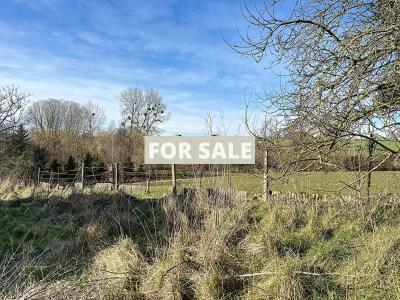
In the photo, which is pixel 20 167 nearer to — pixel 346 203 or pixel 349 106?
pixel 346 203

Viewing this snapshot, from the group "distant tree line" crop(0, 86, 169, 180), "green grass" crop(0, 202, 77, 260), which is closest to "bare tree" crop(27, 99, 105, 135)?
"distant tree line" crop(0, 86, 169, 180)

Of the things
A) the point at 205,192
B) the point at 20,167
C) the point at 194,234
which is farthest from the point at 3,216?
the point at 20,167

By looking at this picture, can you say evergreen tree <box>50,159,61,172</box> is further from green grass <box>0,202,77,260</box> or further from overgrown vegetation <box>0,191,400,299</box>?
overgrown vegetation <box>0,191,400,299</box>

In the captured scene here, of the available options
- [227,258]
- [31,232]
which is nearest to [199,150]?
[31,232]

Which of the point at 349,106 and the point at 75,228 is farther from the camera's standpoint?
the point at 75,228

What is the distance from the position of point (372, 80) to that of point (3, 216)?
33.7 ft

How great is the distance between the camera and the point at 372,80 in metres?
4.05

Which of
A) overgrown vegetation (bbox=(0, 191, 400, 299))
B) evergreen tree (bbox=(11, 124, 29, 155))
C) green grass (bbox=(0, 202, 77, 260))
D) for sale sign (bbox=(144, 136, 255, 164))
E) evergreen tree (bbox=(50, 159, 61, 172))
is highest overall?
evergreen tree (bbox=(11, 124, 29, 155))

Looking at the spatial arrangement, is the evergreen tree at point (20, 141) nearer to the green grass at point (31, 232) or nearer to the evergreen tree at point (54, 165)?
the evergreen tree at point (54, 165)

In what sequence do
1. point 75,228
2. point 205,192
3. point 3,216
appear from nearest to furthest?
point 205,192 → point 75,228 → point 3,216

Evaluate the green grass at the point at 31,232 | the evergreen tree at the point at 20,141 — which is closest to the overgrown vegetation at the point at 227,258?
the green grass at the point at 31,232

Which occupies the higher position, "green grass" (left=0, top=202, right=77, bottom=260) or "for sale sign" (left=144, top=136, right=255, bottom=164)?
"for sale sign" (left=144, top=136, right=255, bottom=164)

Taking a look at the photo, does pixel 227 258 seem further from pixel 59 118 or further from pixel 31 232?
pixel 59 118

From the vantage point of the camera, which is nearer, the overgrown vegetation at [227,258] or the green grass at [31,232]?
the overgrown vegetation at [227,258]
